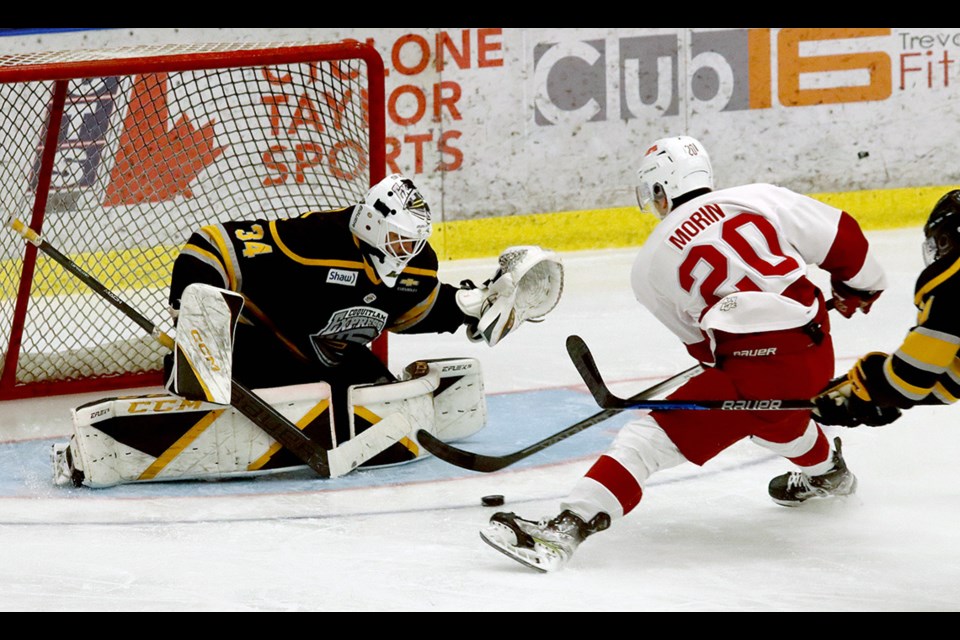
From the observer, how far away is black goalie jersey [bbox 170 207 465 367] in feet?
10.6

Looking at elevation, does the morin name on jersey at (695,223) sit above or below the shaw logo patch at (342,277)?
above

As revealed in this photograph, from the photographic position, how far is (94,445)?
124 inches

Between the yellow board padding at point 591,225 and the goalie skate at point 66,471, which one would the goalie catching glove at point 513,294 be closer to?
the goalie skate at point 66,471

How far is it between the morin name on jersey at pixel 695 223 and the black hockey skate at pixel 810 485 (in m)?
0.63

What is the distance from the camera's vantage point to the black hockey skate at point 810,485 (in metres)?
2.93

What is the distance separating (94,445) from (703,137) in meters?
3.51

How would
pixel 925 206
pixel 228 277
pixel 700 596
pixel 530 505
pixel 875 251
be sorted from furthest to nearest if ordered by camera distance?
pixel 925 206
pixel 875 251
pixel 228 277
pixel 530 505
pixel 700 596

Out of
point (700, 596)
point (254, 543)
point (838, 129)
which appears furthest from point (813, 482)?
point (838, 129)

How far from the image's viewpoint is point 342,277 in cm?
329

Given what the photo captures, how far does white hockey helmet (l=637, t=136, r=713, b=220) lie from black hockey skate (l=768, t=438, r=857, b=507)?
24.6 inches

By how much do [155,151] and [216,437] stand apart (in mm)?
1445

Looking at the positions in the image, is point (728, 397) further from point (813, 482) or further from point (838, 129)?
point (838, 129)

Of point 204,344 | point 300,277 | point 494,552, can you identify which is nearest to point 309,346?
point 300,277

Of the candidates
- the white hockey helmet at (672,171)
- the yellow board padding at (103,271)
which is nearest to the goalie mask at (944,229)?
the white hockey helmet at (672,171)
